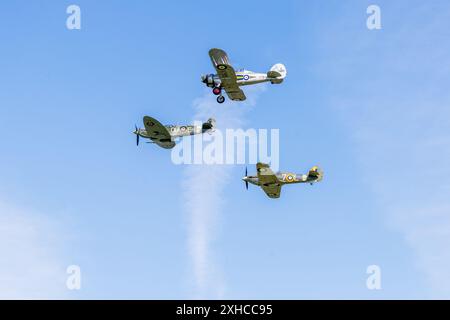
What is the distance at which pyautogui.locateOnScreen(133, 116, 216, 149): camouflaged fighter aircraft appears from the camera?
81875 millimetres

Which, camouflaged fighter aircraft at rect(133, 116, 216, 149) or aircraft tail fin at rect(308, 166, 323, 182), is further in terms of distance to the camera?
camouflaged fighter aircraft at rect(133, 116, 216, 149)

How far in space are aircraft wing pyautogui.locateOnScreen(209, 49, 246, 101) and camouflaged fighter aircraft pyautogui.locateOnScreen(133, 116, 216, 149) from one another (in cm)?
654

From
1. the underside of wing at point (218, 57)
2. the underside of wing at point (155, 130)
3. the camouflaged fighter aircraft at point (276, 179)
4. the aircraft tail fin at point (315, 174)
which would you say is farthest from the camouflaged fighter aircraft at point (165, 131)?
the aircraft tail fin at point (315, 174)

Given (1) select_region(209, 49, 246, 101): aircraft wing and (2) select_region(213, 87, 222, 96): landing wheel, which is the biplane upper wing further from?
(2) select_region(213, 87, 222, 96): landing wheel

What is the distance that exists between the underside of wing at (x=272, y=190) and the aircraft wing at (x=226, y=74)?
10324mm

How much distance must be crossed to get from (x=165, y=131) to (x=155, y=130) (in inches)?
45.2

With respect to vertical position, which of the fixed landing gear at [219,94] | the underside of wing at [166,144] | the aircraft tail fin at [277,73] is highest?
the aircraft tail fin at [277,73]

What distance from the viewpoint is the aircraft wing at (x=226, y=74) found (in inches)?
2955

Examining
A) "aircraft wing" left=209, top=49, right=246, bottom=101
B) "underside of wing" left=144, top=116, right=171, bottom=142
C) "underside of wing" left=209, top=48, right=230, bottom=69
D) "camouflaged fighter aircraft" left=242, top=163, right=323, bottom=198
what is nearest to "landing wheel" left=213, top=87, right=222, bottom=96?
"aircraft wing" left=209, top=49, right=246, bottom=101

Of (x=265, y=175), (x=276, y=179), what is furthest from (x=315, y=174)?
(x=265, y=175)

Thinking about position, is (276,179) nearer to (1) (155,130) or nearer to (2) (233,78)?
(2) (233,78)

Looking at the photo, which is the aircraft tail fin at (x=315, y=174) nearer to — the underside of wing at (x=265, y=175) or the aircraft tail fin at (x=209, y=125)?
the underside of wing at (x=265, y=175)
